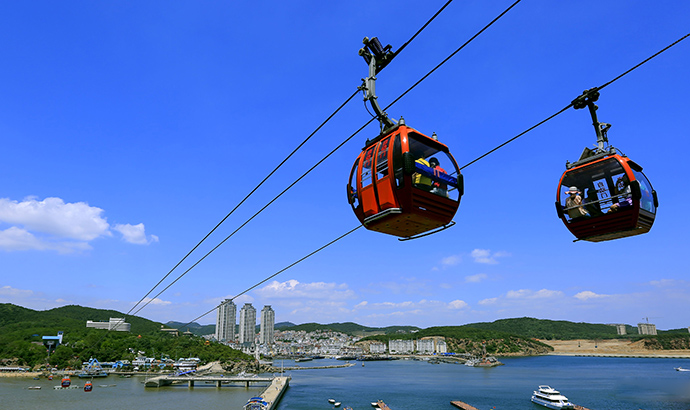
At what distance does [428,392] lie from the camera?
66688 mm

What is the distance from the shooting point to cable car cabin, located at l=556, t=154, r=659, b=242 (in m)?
7.00

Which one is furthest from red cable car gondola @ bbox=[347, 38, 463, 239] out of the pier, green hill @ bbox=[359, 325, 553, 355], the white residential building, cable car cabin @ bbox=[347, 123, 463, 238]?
the white residential building

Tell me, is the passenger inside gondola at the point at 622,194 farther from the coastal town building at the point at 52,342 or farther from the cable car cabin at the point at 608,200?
the coastal town building at the point at 52,342

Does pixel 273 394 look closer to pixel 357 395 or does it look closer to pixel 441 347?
pixel 357 395

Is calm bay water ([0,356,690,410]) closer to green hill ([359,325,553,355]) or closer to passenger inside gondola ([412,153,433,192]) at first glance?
passenger inside gondola ([412,153,433,192])

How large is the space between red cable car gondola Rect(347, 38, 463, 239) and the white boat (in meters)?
Result: 53.0

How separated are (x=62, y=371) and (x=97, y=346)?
48.2ft

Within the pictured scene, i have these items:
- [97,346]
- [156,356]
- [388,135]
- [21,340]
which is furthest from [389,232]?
[21,340]

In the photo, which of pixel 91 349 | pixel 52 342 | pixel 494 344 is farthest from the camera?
pixel 494 344

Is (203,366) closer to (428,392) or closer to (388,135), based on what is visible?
(428,392)

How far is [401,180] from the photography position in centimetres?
656

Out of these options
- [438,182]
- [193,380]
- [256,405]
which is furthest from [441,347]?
[438,182]

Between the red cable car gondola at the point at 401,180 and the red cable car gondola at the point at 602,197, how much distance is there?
2.26 metres

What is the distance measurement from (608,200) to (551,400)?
178ft
